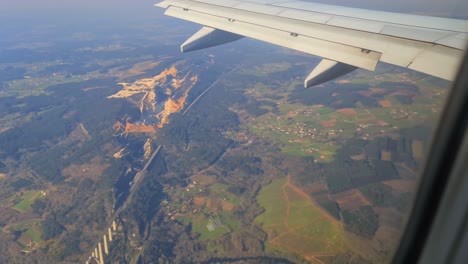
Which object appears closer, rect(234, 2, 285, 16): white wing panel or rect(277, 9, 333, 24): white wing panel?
rect(277, 9, 333, 24): white wing panel

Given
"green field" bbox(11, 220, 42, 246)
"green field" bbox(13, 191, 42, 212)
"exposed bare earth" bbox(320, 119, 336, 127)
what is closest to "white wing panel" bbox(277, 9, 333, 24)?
"green field" bbox(11, 220, 42, 246)

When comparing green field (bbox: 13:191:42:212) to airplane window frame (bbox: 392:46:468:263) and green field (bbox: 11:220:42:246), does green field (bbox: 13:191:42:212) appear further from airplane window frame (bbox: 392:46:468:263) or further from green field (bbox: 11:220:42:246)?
airplane window frame (bbox: 392:46:468:263)

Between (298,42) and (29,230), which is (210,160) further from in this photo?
(298,42)

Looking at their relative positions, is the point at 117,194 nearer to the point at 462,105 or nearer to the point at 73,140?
the point at 73,140

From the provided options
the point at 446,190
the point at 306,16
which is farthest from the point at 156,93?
the point at 446,190

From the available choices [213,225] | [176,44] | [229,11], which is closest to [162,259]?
[213,225]

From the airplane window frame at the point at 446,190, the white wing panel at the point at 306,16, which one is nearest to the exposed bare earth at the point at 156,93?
the white wing panel at the point at 306,16

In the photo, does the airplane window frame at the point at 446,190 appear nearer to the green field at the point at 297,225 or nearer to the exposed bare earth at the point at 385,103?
the green field at the point at 297,225
